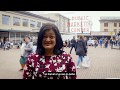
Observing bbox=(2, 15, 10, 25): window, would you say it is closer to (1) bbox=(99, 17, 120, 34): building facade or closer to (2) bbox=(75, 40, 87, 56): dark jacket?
(1) bbox=(99, 17, 120, 34): building facade

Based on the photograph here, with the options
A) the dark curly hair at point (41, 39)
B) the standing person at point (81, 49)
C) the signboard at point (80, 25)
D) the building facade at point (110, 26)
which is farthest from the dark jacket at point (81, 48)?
the dark curly hair at point (41, 39)

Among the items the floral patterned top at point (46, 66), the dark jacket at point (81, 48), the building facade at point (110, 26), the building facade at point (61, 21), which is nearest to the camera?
the floral patterned top at point (46, 66)

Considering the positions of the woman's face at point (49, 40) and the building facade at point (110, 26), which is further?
the building facade at point (110, 26)

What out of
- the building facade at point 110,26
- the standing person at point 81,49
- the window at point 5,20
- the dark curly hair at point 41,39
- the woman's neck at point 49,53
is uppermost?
the window at point 5,20

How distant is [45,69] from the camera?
151 centimetres

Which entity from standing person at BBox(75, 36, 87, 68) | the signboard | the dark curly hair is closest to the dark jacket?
standing person at BBox(75, 36, 87, 68)

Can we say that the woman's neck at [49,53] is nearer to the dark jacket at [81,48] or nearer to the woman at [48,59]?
the woman at [48,59]

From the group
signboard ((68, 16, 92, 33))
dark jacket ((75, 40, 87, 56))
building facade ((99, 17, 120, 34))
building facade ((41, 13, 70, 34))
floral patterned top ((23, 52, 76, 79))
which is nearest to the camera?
floral patterned top ((23, 52, 76, 79))

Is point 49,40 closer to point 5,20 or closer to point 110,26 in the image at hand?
point 5,20

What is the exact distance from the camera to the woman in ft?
4.97

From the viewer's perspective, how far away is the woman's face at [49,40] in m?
1.54
